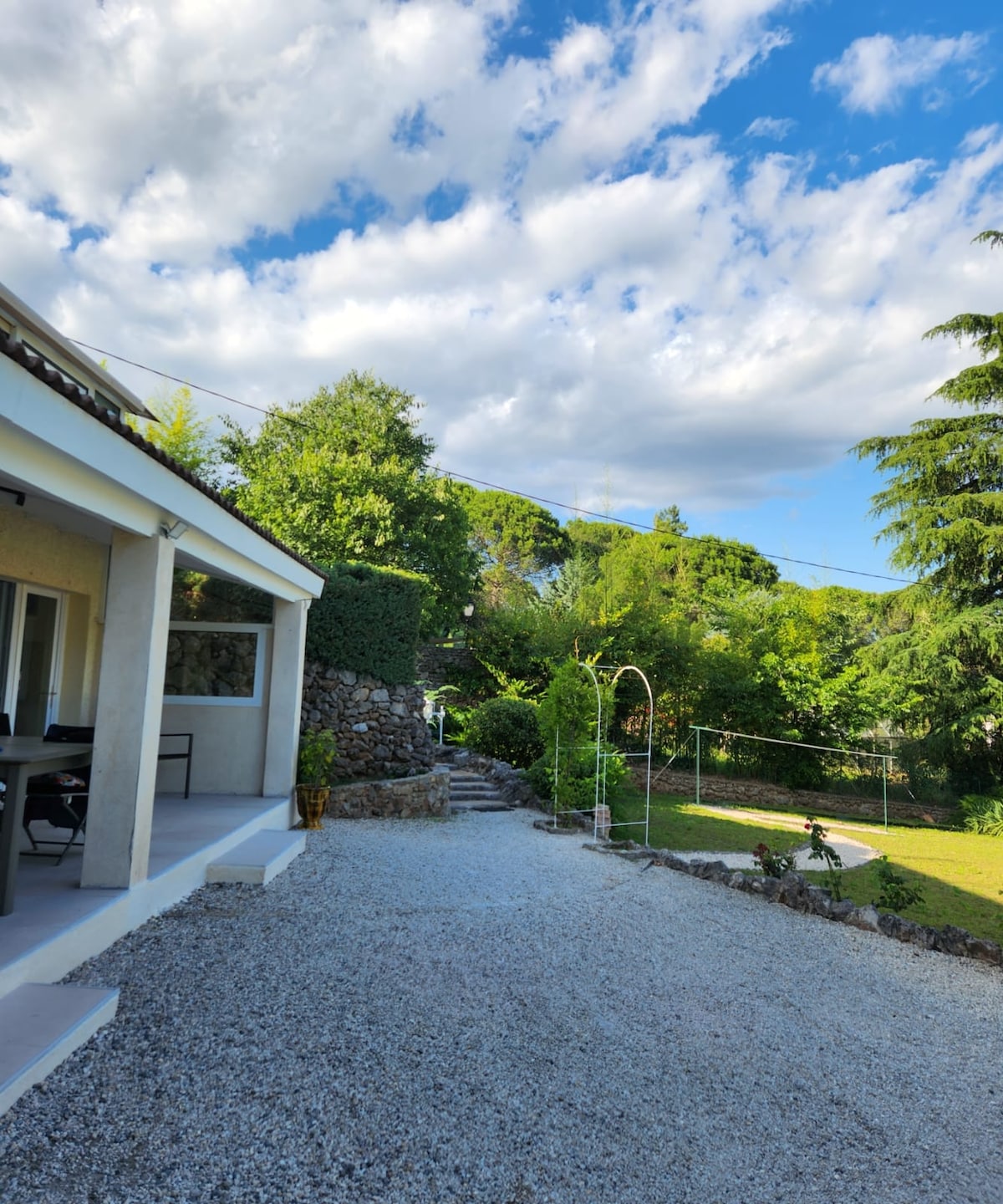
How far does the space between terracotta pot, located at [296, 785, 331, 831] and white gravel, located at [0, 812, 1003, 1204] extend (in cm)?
261

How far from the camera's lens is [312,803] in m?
8.52

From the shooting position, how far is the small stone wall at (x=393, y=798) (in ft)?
31.8

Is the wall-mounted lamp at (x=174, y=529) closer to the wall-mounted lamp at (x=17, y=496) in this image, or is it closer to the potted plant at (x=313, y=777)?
the wall-mounted lamp at (x=17, y=496)

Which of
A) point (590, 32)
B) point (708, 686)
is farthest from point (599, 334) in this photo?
point (708, 686)

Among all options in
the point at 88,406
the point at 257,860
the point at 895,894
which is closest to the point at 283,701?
the point at 257,860

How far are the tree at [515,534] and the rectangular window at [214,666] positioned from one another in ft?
82.4

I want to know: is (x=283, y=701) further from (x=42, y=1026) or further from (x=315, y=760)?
(x=42, y=1026)

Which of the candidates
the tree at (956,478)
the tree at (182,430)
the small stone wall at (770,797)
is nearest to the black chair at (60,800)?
the small stone wall at (770,797)

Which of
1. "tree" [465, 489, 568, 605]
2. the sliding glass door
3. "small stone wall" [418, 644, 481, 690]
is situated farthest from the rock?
"tree" [465, 489, 568, 605]

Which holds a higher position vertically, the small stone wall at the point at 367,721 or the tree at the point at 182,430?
the tree at the point at 182,430

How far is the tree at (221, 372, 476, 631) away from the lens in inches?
798

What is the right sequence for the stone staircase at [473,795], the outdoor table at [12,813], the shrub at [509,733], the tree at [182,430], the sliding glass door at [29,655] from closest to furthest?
the outdoor table at [12,813] < the sliding glass door at [29,655] < the stone staircase at [473,795] < the shrub at [509,733] < the tree at [182,430]

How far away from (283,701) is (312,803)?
126cm

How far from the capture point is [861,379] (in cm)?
1798
